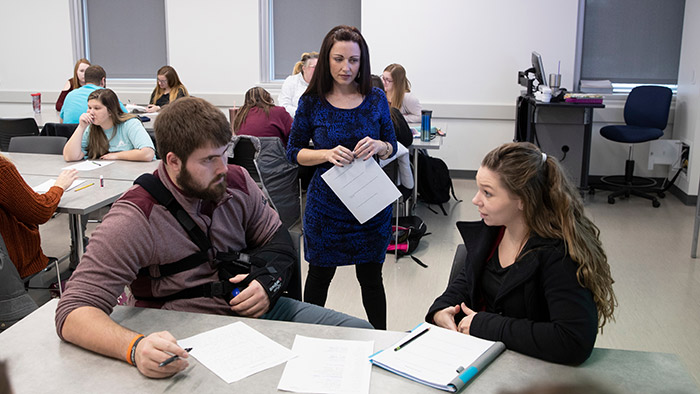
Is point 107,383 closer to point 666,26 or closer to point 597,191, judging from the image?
point 597,191

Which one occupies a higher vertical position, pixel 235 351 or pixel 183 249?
pixel 183 249

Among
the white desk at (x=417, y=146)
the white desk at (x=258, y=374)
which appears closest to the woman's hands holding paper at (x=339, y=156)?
the white desk at (x=258, y=374)

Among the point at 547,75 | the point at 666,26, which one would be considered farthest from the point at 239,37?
the point at 666,26

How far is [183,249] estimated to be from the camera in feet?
5.92

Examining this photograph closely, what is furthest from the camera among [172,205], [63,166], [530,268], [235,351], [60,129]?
[60,129]

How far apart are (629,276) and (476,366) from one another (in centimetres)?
296

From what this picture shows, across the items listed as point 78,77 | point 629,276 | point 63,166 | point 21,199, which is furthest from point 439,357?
point 78,77

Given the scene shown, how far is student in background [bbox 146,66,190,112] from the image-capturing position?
652 cm

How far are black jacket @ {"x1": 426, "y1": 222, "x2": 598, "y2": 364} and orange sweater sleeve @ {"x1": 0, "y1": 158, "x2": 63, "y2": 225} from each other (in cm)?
192

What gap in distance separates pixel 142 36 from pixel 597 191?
5657 mm

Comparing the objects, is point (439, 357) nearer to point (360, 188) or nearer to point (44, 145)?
point (360, 188)

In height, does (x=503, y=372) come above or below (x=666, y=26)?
below

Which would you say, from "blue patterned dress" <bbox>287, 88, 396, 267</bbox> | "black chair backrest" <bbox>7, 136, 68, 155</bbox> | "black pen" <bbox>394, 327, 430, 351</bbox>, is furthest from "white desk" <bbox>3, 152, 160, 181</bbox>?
"black pen" <bbox>394, 327, 430, 351</bbox>

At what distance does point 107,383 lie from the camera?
54.7 inches
